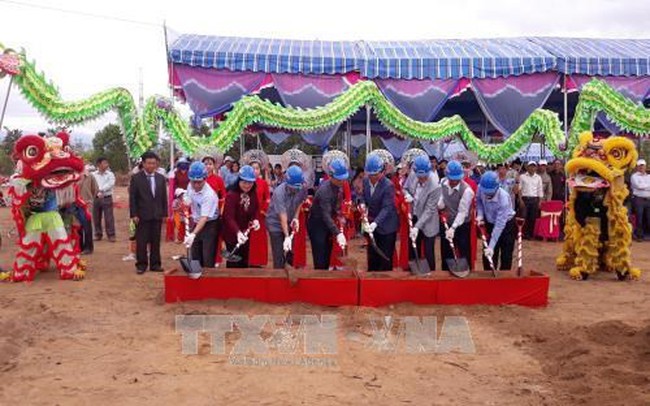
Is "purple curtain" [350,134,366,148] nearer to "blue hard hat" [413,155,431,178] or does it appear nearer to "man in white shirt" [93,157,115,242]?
"man in white shirt" [93,157,115,242]

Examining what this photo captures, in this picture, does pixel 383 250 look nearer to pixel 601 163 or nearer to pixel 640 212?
pixel 601 163

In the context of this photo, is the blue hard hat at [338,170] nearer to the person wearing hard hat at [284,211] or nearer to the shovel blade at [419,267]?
the person wearing hard hat at [284,211]

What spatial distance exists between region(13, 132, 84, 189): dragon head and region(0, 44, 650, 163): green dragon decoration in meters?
2.06

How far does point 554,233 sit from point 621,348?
687 centimetres

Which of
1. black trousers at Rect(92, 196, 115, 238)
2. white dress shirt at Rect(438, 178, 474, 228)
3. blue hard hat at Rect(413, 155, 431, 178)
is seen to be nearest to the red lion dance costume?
black trousers at Rect(92, 196, 115, 238)

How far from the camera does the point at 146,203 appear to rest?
7.77 m

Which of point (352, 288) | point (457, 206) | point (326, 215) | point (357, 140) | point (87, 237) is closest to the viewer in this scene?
point (352, 288)

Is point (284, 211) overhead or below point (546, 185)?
below

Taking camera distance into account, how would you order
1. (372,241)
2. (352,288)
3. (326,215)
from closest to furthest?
(352,288)
(326,215)
(372,241)

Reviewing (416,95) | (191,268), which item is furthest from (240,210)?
(416,95)

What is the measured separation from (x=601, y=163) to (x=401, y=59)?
21.0ft

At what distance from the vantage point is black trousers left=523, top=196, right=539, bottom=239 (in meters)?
11.2

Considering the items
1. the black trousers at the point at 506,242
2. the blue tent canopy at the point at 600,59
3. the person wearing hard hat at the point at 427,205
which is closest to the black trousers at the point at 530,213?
the blue tent canopy at the point at 600,59

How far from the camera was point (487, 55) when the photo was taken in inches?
533
